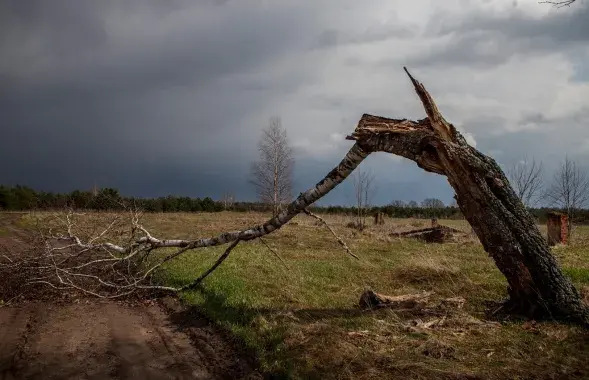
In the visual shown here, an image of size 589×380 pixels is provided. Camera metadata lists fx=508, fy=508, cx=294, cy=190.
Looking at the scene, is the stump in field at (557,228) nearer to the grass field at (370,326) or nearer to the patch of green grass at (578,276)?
the grass field at (370,326)

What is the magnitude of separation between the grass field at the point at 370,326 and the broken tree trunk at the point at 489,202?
0.53m

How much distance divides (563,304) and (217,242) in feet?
18.4

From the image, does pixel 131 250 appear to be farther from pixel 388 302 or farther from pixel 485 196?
pixel 485 196

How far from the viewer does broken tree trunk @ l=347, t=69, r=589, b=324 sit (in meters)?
7.54

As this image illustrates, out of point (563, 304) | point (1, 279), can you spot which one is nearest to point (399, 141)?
point (563, 304)

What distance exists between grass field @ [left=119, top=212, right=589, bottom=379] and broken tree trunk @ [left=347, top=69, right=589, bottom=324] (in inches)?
20.8

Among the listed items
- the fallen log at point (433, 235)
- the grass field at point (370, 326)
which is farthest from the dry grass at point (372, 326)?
the fallen log at point (433, 235)

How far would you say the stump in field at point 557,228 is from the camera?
70.7 ft

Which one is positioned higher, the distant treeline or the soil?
the distant treeline

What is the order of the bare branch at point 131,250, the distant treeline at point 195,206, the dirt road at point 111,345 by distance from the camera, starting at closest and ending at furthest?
the dirt road at point 111,345, the bare branch at point 131,250, the distant treeline at point 195,206

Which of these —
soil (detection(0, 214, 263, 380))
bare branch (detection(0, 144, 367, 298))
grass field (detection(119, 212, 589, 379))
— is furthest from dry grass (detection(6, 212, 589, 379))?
bare branch (detection(0, 144, 367, 298))

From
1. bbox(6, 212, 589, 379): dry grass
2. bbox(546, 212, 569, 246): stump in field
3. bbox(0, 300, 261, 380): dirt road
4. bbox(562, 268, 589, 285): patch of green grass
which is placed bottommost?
bbox(0, 300, 261, 380): dirt road

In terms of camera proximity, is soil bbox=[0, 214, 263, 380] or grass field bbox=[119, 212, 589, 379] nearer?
grass field bbox=[119, 212, 589, 379]

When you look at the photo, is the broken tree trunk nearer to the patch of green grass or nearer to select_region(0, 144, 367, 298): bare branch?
select_region(0, 144, 367, 298): bare branch
